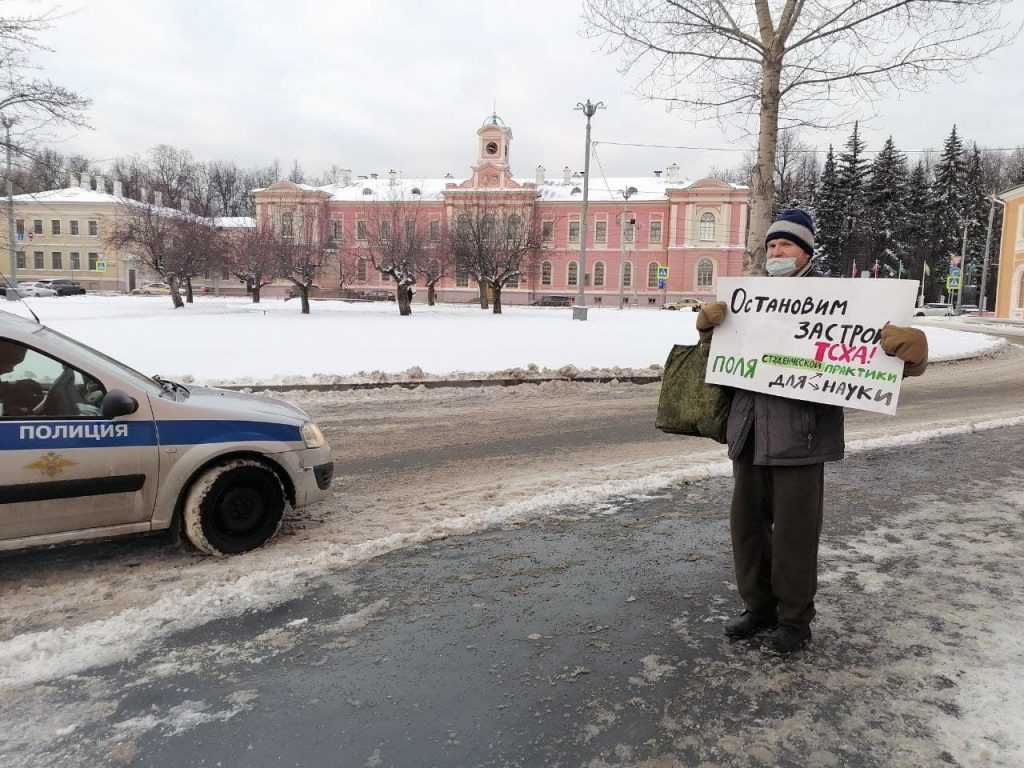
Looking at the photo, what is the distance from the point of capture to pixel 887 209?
69.7 m

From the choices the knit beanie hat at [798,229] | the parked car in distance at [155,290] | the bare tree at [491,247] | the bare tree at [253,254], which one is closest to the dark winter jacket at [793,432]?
the knit beanie hat at [798,229]

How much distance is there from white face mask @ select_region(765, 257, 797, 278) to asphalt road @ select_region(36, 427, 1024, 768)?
5.86ft

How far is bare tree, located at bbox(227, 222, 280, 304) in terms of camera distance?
39.4 metres

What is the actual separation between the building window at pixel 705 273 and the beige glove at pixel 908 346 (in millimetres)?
70602

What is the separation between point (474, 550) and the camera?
4.59m

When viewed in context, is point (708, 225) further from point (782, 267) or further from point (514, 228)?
point (782, 267)

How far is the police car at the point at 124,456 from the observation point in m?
3.96

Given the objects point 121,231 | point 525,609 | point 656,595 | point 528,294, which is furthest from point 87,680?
point 528,294

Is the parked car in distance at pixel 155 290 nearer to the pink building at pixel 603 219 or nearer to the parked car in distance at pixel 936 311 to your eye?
the pink building at pixel 603 219

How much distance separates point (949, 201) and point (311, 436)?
7856 cm

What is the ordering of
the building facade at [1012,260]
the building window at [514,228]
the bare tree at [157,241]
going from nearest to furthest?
1. the bare tree at [157,241]
2. the building window at [514,228]
3. the building facade at [1012,260]

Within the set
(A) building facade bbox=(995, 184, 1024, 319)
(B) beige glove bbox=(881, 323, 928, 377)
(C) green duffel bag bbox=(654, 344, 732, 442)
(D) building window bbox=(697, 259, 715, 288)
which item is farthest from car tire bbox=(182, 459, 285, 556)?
(D) building window bbox=(697, 259, 715, 288)

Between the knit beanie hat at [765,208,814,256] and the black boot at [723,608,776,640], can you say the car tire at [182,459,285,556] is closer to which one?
the black boot at [723,608,776,640]

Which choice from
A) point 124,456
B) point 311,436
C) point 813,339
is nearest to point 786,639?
point 813,339
